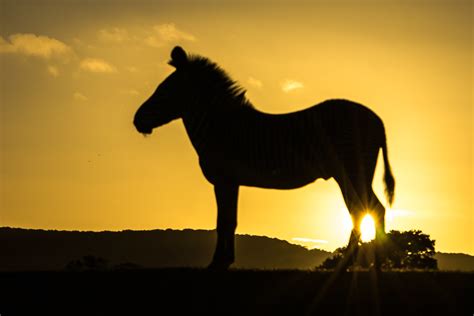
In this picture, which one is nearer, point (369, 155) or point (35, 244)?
point (369, 155)

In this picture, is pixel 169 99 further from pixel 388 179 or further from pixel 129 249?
pixel 129 249

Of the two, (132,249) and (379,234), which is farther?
(132,249)

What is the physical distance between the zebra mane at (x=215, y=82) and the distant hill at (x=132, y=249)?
170ft

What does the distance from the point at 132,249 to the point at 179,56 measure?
2890 inches

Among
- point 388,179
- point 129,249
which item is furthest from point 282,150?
point 129,249

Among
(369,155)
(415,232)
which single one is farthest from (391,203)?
(415,232)

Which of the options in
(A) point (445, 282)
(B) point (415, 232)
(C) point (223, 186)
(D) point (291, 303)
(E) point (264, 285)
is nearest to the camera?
(D) point (291, 303)

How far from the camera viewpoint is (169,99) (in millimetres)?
15711

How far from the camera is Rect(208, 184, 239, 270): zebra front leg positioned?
15.0 metres

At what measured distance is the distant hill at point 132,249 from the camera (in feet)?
251

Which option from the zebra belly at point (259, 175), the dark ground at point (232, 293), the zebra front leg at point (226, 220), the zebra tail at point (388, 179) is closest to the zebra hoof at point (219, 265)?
the zebra front leg at point (226, 220)

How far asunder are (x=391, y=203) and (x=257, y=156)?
2.56m

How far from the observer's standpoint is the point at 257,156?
15078mm

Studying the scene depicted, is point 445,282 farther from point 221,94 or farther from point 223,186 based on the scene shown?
point 221,94
